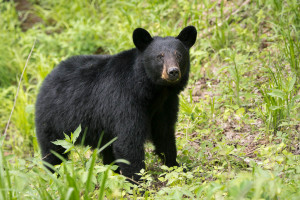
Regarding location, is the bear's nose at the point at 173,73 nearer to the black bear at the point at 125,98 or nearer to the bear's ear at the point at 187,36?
the black bear at the point at 125,98

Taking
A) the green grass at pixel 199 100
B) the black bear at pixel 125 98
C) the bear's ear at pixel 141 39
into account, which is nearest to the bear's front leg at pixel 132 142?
the black bear at pixel 125 98

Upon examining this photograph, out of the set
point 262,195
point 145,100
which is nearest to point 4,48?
point 145,100

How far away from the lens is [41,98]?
193 inches

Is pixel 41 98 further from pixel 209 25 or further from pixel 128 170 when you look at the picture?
pixel 209 25

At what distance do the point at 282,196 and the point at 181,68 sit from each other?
6.40ft

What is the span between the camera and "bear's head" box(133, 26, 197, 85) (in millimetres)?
4121

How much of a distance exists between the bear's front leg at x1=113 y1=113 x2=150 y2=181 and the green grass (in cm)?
25

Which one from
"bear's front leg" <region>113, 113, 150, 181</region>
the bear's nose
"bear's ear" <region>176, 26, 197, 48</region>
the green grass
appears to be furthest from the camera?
"bear's ear" <region>176, 26, 197, 48</region>

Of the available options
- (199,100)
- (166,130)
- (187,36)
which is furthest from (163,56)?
(199,100)

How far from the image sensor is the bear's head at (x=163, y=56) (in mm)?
4121

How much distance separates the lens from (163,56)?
427 centimetres

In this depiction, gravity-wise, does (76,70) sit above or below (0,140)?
above

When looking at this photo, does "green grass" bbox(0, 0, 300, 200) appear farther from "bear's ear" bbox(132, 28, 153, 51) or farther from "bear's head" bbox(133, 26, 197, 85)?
"bear's ear" bbox(132, 28, 153, 51)

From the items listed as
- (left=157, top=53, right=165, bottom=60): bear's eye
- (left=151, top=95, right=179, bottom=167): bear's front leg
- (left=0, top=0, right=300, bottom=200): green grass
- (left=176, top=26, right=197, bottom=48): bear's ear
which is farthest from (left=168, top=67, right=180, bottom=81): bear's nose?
(left=0, top=0, right=300, bottom=200): green grass
